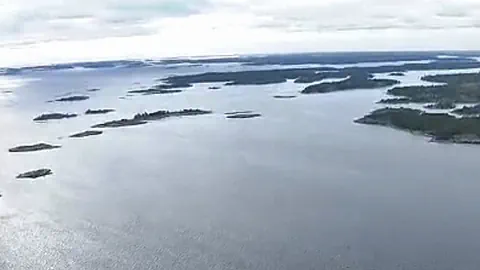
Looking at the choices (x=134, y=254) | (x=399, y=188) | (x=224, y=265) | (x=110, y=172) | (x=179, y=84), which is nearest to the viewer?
(x=224, y=265)

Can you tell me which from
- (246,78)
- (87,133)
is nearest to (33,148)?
(87,133)

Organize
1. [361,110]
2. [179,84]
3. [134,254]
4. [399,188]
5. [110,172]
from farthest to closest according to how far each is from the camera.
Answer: [179,84], [361,110], [110,172], [399,188], [134,254]

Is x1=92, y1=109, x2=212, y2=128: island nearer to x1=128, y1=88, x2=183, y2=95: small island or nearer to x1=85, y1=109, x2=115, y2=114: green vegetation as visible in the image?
x1=85, y1=109, x2=115, y2=114: green vegetation

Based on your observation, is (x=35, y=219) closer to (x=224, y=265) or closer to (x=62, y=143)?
(x=224, y=265)

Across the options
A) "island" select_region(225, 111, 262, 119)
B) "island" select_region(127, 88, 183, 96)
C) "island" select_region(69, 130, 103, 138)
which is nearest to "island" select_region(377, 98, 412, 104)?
"island" select_region(225, 111, 262, 119)

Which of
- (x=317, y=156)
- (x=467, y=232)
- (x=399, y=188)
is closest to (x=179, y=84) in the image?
(x=317, y=156)

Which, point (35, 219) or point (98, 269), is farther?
point (35, 219)
